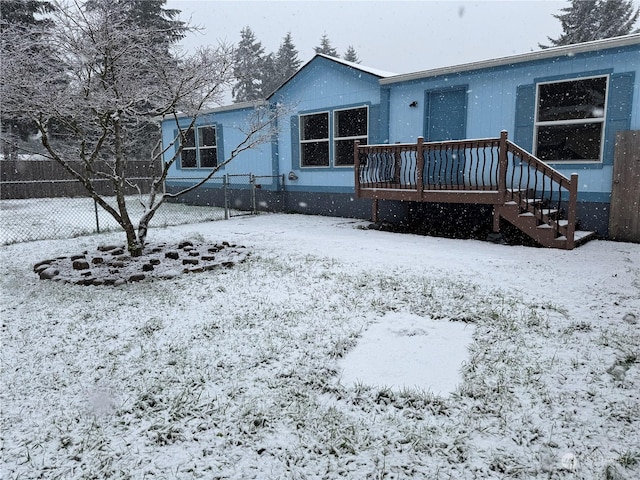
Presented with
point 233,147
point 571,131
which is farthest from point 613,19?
point 233,147

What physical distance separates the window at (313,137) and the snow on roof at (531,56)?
2.74 meters

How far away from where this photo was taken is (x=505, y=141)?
21.0 ft

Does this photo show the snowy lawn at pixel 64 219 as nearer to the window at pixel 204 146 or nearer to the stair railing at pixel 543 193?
the window at pixel 204 146

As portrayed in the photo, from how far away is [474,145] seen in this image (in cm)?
683

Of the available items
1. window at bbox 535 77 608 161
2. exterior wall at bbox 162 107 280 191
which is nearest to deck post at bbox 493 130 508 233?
window at bbox 535 77 608 161

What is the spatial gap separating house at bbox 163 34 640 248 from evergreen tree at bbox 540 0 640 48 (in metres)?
18.8

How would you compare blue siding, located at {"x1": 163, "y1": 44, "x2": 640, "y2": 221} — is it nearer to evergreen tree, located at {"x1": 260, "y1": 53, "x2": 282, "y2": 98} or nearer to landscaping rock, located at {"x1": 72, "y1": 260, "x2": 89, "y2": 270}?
landscaping rock, located at {"x1": 72, "y1": 260, "x2": 89, "y2": 270}

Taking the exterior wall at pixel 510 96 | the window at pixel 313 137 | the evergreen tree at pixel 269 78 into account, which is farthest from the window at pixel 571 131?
the evergreen tree at pixel 269 78

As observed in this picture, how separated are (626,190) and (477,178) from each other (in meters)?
2.27

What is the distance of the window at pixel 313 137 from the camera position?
11.0 metres

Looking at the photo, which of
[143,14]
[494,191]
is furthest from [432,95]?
[143,14]

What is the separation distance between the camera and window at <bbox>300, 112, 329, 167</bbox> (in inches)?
432

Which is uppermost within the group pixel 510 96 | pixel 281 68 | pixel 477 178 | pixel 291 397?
pixel 281 68

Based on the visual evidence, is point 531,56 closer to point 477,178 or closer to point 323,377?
point 477,178
